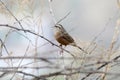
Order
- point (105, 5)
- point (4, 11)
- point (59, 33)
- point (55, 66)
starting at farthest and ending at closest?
1. point (105, 5)
2. point (59, 33)
3. point (4, 11)
4. point (55, 66)

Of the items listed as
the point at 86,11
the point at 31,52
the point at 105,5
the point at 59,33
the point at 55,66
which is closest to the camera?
the point at 55,66

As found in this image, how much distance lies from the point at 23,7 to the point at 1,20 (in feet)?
1.92

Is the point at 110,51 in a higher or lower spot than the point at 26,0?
lower

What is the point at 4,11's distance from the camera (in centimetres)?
187

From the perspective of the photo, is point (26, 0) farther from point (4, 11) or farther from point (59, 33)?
point (59, 33)

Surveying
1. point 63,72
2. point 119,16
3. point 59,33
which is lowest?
point 63,72

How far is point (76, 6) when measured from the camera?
5.90 m

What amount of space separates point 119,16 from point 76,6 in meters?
4.12

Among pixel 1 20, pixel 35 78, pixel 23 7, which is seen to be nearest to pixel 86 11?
pixel 1 20

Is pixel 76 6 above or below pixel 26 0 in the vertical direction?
above

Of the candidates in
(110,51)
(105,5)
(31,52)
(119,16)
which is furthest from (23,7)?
(105,5)

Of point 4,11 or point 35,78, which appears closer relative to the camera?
point 35,78

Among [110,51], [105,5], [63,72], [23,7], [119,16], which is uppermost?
[105,5]

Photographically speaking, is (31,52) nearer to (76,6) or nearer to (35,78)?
(35,78)
